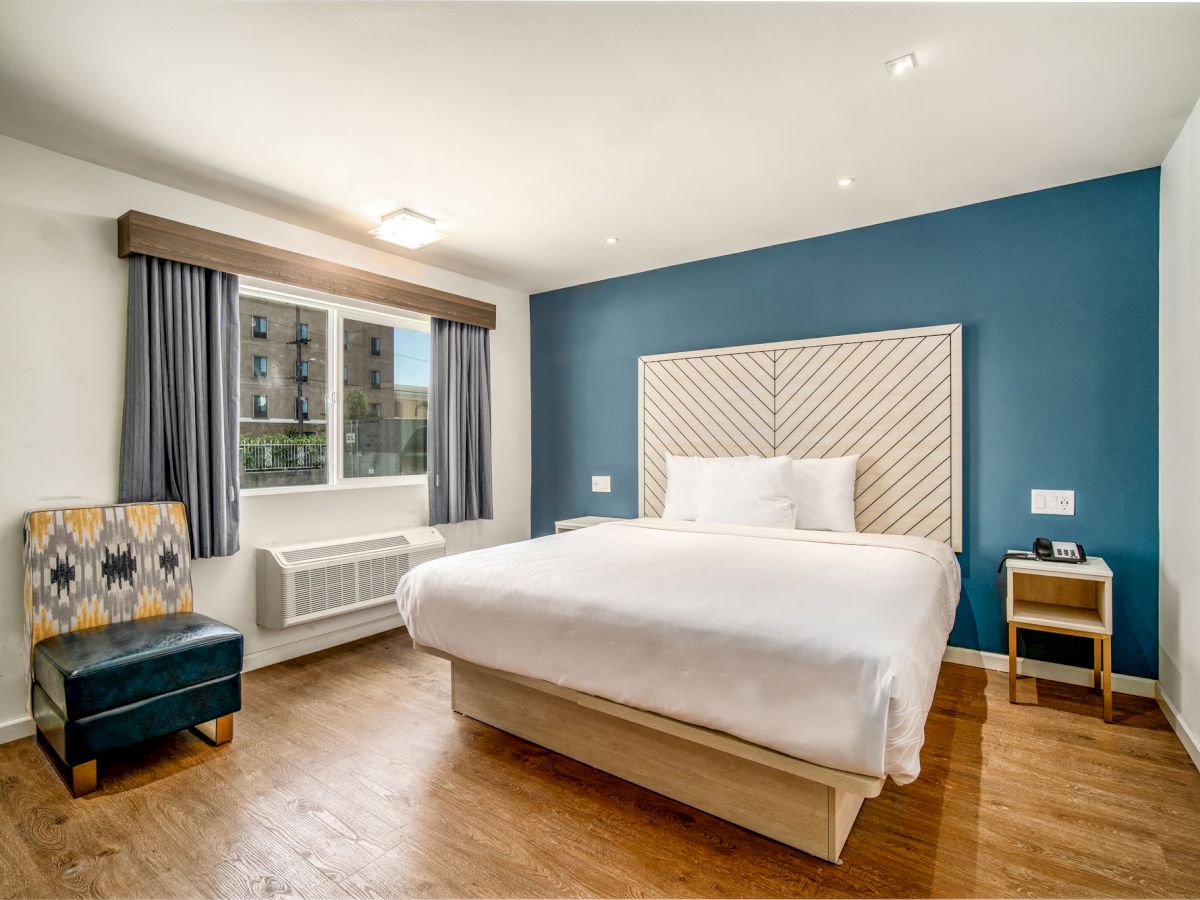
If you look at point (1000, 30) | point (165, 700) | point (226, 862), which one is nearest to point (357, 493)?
point (165, 700)

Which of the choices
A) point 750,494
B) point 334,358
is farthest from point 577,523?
point 334,358

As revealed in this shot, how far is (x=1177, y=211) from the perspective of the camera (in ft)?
8.17

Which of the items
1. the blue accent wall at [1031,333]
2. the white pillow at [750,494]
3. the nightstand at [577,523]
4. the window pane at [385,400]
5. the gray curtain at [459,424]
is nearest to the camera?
the blue accent wall at [1031,333]

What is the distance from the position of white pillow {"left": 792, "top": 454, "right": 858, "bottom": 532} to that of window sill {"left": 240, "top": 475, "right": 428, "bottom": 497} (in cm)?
259

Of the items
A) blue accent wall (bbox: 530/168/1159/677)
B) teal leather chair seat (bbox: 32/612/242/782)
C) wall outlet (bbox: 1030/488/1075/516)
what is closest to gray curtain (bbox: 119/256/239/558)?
teal leather chair seat (bbox: 32/612/242/782)

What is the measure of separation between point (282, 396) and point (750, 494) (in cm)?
288

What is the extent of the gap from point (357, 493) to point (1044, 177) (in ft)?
13.8

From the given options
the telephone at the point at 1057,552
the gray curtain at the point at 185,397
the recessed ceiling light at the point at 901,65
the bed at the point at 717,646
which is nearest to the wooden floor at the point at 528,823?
the bed at the point at 717,646

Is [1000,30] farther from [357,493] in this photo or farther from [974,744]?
[357,493]

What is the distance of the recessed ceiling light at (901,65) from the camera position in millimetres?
1951

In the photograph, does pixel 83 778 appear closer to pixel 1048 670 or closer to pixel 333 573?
pixel 333 573

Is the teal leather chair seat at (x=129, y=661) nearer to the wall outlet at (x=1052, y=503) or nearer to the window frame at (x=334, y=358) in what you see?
the window frame at (x=334, y=358)

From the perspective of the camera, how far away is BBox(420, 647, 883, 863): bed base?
5.41ft

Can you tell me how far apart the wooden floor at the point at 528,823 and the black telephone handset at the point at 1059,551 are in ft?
2.24
